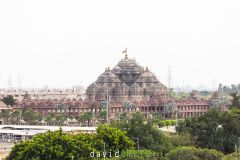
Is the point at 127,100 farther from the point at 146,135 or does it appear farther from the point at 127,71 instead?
the point at 146,135

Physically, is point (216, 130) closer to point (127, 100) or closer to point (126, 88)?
point (127, 100)

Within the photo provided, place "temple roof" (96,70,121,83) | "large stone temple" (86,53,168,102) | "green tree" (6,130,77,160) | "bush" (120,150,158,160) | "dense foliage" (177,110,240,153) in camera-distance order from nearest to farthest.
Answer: "bush" (120,150,158,160), "green tree" (6,130,77,160), "dense foliage" (177,110,240,153), "large stone temple" (86,53,168,102), "temple roof" (96,70,121,83)

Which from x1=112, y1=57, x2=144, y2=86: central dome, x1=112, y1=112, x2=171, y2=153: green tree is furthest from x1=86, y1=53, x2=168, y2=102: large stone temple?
x1=112, y1=112, x2=171, y2=153: green tree

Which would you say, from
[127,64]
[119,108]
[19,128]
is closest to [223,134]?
[19,128]

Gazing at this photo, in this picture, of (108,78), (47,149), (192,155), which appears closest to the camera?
(47,149)

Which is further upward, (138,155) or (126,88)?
(126,88)

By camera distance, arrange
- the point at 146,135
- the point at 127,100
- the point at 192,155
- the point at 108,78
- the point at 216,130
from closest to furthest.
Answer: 1. the point at 192,155
2. the point at 146,135
3. the point at 216,130
4. the point at 127,100
5. the point at 108,78

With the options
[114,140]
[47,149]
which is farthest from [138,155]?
[47,149]

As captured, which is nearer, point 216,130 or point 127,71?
point 216,130

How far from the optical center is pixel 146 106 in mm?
116188

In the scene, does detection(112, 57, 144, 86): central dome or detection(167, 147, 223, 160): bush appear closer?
detection(167, 147, 223, 160): bush

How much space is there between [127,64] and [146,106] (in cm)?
1960

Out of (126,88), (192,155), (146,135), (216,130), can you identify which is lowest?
(192,155)

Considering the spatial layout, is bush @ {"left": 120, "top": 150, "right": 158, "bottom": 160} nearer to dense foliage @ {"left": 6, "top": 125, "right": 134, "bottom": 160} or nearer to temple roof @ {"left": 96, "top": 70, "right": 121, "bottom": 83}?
dense foliage @ {"left": 6, "top": 125, "right": 134, "bottom": 160}
